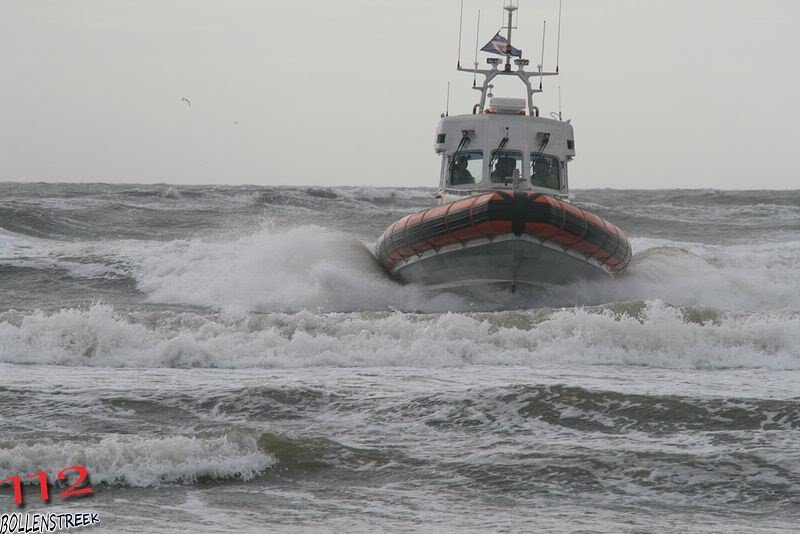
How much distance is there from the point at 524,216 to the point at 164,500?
23.6 ft

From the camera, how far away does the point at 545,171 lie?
45.6 ft

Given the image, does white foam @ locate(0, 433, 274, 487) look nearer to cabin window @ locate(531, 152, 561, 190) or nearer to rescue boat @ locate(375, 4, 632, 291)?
rescue boat @ locate(375, 4, 632, 291)

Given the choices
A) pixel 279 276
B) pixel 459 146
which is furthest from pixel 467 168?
pixel 279 276

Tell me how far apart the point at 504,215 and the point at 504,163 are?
1850 mm

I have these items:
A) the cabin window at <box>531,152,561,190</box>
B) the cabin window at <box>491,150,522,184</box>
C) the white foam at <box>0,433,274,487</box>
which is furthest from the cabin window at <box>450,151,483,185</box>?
the white foam at <box>0,433,274,487</box>

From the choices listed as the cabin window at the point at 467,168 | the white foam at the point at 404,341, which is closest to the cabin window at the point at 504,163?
the cabin window at the point at 467,168

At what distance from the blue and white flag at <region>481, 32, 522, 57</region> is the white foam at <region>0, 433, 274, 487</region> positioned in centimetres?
953

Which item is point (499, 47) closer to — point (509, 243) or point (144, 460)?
point (509, 243)

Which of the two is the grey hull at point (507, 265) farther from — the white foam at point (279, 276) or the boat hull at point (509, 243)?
the white foam at point (279, 276)

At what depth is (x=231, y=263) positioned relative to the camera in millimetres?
15633

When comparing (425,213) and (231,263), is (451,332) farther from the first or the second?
(231,263)

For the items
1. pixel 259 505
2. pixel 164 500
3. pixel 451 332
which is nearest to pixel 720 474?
pixel 259 505

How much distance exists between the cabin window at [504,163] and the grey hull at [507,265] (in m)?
1.49

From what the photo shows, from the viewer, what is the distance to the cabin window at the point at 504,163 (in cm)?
1377
